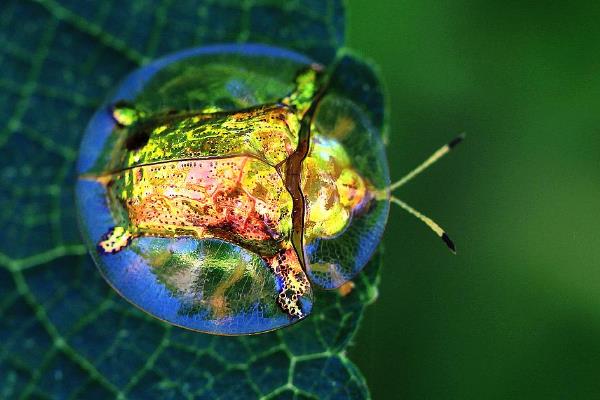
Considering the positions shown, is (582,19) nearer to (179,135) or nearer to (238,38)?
(238,38)

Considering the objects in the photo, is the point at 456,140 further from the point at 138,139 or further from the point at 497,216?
the point at 138,139

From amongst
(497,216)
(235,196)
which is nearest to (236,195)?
(235,196)

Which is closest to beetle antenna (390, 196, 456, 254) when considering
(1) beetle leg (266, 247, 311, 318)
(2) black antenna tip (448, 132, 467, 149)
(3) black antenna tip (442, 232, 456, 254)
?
(3) black antenna tip (442, 232, 456, 254)

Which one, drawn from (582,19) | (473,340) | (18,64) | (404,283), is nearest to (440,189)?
(404,283)

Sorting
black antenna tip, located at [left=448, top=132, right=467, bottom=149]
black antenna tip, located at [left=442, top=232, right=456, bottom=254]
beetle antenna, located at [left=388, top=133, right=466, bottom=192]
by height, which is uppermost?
black antenna tip, located at [left=448, top=132, right=467, bottom=149]

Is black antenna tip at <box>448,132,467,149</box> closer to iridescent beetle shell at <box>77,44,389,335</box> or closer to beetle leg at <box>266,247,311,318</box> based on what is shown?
iridescent beetle shell at <box>77,44,389,335</box>
